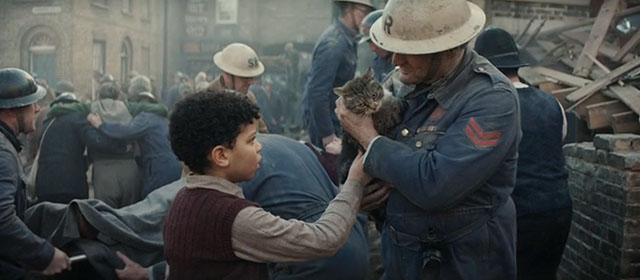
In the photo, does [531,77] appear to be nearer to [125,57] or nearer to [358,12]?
[358,12]

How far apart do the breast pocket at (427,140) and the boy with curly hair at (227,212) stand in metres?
0.25

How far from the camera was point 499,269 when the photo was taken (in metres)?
2.62

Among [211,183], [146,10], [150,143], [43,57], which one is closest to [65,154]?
[150,143]

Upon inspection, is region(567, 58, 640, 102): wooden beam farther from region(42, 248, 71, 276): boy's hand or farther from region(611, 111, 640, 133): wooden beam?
region(42, 248, 71, 276): boy's hand

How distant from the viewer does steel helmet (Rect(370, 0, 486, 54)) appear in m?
2.48

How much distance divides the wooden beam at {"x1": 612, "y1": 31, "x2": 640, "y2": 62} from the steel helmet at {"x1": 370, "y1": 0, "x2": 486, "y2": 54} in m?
6.82

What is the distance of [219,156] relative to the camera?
2475 millimetres

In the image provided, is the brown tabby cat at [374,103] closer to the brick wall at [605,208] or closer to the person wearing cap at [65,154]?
the brick wall at [605,208]

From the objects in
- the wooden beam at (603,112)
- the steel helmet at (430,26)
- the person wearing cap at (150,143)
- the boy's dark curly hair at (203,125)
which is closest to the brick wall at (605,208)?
the wooden beam at (603,112)

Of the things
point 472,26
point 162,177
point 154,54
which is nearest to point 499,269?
point 472,26

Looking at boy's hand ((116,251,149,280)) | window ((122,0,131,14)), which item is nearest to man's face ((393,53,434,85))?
boy's hand ((116,251,149,280))

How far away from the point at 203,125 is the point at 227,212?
357 mm

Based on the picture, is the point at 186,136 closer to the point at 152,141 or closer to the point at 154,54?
the point at 152,141

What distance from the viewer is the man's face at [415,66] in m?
2.56
